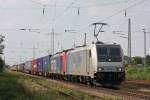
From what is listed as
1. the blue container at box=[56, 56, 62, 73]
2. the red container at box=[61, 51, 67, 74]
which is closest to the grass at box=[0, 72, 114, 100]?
the red container at box=[61, 51, 67, 74]

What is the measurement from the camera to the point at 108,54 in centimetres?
2923

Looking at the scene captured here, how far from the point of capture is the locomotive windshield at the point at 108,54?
29.0 m

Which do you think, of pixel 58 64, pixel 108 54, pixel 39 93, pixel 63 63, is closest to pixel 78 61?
pixel 108 54

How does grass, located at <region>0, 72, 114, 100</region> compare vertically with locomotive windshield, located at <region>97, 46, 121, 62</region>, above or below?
below

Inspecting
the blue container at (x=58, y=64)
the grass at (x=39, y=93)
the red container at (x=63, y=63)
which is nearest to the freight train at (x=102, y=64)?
the grass at (x=39, y=93)

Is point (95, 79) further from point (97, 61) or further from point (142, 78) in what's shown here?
point (142, 78)

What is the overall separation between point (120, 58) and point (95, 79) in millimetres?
2151

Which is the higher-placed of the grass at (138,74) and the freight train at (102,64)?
the freight train at (102,64)

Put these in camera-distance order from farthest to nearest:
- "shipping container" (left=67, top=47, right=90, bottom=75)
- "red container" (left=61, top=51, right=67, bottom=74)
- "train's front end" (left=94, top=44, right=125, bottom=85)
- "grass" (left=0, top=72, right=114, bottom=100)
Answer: "red container" (left=61, top=51, right=67, bottom=74) → "shipping container" (left=67, top=47, right=90, bottom=75) → "train's front end" (left=94, top=44, right=125, bottom=85) → "grass" (left=0, top=72, right=114, bottom=100)

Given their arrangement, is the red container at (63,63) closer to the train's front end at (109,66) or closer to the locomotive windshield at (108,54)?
the locomotive windshield at (108,54)

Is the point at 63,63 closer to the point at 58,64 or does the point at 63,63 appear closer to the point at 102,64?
the point at 58,64

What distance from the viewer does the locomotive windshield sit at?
95.1 ft

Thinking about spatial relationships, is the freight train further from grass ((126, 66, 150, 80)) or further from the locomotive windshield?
grass ((126, 66, 150, 80))

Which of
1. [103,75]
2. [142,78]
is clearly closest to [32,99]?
[103,75]
